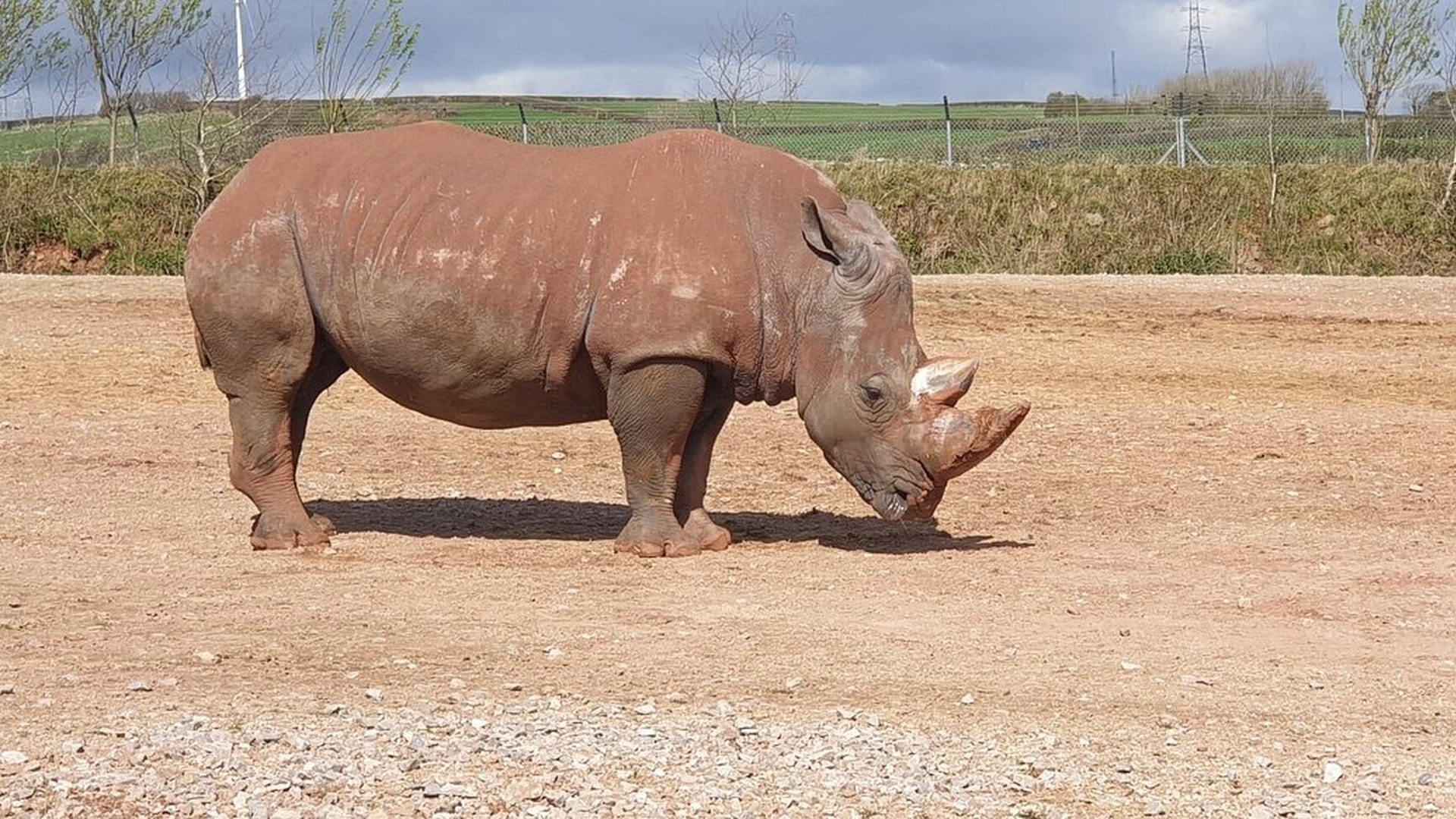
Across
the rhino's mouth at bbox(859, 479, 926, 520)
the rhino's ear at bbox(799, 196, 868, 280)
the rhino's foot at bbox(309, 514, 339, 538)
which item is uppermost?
the rhino's ear at bbox(799, 196, 868, 280)

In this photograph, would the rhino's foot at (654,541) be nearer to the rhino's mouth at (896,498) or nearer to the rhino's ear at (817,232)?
the rhino's mouth at (896,498)

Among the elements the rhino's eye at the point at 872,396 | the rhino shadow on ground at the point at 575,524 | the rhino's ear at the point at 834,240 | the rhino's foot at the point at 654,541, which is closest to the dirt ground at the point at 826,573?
the rhino shadow on ground at the point at 575,524

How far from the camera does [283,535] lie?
35.8ft

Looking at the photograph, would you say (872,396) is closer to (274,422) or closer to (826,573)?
(826,573)

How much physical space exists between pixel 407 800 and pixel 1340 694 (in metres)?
3.76

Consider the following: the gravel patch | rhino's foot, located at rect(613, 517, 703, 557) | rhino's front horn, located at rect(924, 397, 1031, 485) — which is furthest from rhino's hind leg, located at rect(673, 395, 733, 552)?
the gravel patch

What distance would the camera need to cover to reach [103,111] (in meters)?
41.9

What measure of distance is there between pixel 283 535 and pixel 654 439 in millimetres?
2247

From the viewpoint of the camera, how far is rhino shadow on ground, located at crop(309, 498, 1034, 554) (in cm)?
1131

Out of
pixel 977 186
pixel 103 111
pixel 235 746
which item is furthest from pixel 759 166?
pixel 103 111

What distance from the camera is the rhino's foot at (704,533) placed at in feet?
35.5

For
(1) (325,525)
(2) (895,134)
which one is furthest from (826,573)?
(2) (895,134)

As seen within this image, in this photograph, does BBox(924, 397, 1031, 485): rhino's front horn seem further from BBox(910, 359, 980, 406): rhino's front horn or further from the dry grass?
the dry grass

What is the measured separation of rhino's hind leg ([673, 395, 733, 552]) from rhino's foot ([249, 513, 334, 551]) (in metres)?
2.04
